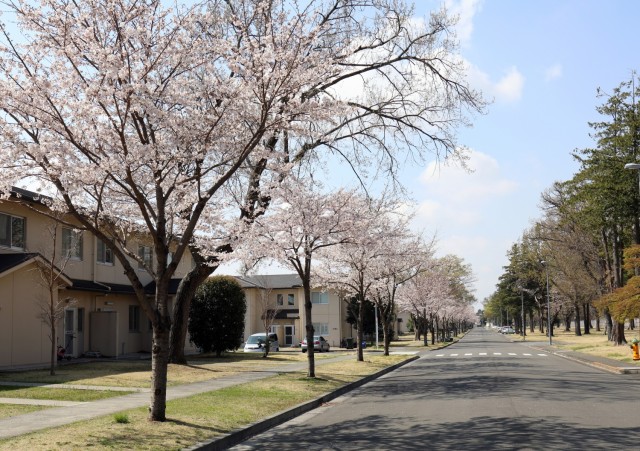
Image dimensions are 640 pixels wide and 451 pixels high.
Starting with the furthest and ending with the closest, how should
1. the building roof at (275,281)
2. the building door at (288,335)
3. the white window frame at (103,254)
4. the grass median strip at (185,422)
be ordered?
the building door at (288,335) < the building roof at (275,281) < the white window frame at (103,254) < the grass median strip at (185,422)

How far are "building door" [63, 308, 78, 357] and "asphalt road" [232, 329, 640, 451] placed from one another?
1571cm

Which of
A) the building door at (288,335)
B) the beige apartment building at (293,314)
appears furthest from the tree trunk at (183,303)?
the building door at (288,335)

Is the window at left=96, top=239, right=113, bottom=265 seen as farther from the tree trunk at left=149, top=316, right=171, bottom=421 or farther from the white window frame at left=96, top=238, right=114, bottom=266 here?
the tree trunk at left=149, top=316, right=171, bottom=421

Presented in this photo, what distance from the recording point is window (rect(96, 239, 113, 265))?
32.1m

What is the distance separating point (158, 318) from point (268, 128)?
389 cm

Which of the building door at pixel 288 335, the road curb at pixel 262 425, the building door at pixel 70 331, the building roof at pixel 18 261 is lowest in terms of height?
the building door at pixel 288 335

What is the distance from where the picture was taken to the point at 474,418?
12.5m

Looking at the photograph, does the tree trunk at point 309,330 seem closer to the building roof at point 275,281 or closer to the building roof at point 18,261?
the building roof at point 18,261

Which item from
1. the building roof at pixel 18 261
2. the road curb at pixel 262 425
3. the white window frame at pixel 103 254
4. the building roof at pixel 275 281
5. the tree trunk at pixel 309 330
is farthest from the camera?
the building roof at pixel 275 281

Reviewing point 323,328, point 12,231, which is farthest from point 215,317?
point 323,328

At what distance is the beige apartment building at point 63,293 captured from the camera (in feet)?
78.3

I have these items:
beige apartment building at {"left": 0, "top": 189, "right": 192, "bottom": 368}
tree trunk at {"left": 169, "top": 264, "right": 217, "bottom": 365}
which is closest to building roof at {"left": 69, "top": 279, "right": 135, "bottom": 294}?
beige apartment building at {"left": 0, "top": 189, "right": 192, "bottom": 368}

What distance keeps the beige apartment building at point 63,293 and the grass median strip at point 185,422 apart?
772 centimetres

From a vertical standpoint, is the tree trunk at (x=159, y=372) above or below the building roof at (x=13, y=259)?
below
